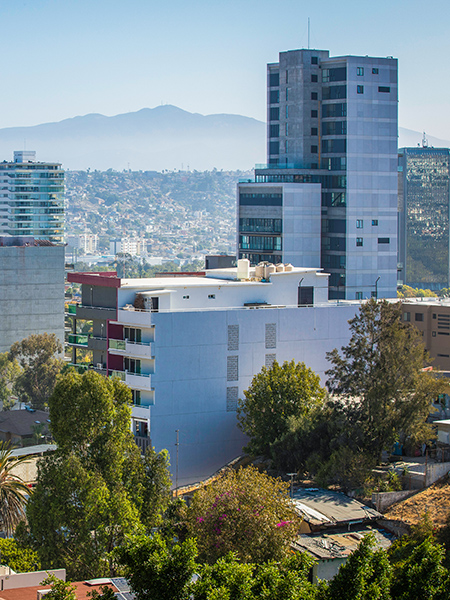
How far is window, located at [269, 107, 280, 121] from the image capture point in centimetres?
12719

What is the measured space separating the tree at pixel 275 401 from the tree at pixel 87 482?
1891cm

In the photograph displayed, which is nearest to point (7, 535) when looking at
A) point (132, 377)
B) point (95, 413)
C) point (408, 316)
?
point (95, 413)

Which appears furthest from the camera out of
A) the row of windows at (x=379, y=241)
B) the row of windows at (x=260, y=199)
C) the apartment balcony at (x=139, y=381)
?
the row of windows at (x=379, y=241)

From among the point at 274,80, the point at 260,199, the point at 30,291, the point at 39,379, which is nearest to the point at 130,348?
the point at 260,199

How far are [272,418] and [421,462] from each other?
1013 cm

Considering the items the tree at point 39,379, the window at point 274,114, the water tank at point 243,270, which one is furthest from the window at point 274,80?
the water tank at point 243,270

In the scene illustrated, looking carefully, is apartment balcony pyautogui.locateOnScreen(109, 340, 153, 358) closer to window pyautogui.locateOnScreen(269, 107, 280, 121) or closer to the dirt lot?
the dirt lot

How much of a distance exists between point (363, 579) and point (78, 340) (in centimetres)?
4901

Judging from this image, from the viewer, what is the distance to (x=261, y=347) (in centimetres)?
7062

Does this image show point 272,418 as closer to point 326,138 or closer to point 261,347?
point 261,347

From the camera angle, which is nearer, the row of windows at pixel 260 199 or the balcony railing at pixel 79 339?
the balcony railing at pixel 79 339

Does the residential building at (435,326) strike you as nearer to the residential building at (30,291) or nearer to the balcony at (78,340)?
the balcony at (78,340)

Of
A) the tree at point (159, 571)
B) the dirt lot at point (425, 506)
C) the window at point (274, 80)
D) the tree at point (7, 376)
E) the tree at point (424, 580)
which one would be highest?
the window at point (274, 80)

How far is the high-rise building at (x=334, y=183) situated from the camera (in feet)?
393
